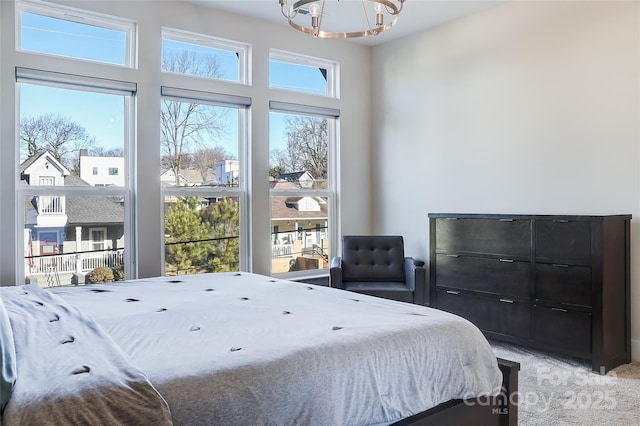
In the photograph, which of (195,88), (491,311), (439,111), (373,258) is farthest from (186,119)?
(491,311)

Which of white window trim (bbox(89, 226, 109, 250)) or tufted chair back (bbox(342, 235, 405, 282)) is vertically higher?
white window trim (bbox(89, 226, 109, 250))

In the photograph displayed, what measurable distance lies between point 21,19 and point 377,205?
3.80m

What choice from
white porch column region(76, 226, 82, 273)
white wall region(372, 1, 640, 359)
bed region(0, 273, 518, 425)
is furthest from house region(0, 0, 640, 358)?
bed region(0, 273, 518, 425)

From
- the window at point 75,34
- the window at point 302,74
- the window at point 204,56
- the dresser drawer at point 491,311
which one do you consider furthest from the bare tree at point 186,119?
the dresser drawer at point 491,311

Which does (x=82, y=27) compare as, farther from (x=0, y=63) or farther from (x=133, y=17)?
(x=0, y=63)

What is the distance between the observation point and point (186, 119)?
→ 4516mm

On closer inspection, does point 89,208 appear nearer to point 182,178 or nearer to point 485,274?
point 182,178

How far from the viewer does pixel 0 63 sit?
11.6ft

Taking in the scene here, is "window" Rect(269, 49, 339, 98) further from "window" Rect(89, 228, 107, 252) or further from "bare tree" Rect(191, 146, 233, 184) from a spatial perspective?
"window" Rect(89, 228, 107, 252)

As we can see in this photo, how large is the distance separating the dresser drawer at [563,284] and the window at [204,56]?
3.16 m

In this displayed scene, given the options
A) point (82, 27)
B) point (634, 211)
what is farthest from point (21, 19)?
point (634, 211)

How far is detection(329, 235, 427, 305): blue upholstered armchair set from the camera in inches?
178

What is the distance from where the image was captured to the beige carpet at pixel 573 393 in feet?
8.73

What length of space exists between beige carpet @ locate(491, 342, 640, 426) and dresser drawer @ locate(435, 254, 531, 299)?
51 cm
